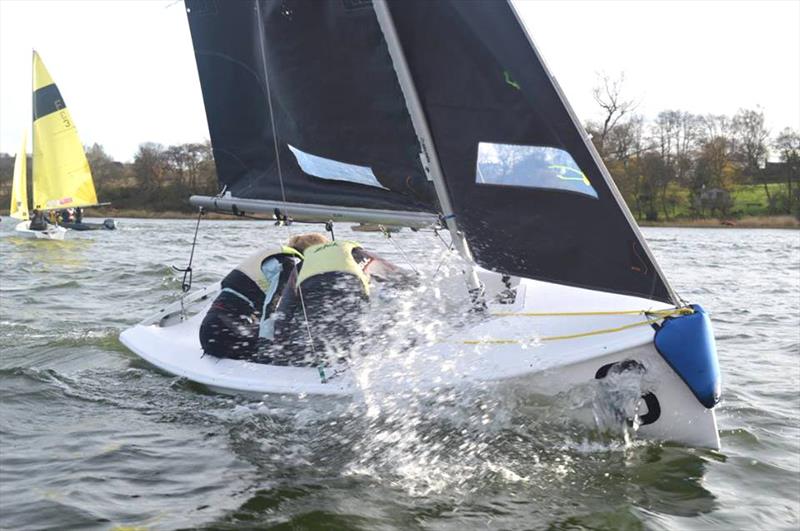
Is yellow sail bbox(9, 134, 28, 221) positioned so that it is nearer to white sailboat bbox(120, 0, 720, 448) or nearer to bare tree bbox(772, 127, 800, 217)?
white sailboat bbox(120, 0, 720, 448)

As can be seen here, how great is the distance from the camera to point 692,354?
383 cm

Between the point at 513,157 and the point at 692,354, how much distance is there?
144 centimetres

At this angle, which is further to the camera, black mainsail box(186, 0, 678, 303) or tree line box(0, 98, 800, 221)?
tree line box(0, 98, 800, 221)

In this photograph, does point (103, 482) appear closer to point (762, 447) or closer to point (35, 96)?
point (762, 447)

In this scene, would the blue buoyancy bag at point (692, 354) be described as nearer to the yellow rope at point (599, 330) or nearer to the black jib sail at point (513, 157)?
the yellow rope at point (599, 330)

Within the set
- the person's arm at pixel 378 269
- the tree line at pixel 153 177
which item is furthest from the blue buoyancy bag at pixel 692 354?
the tree line at pixel 153 177

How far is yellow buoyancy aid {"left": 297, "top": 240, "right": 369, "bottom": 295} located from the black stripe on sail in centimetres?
2530

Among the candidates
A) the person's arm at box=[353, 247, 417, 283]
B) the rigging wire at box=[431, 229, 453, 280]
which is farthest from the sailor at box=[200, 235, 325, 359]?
the rigging wire at box=[431, 229, 453, 280]

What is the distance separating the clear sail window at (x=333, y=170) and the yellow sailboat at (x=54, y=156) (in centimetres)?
2319

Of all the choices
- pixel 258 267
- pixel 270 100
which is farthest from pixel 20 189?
pixel 258 267

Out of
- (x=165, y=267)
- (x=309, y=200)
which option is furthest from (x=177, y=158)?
(x=309, y=200)

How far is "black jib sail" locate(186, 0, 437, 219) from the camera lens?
514 centimetres

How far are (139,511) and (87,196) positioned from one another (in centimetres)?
2726

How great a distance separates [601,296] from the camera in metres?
4.61
